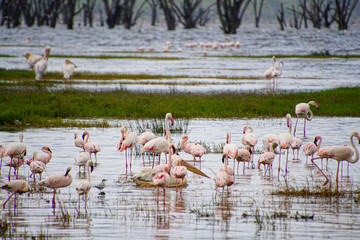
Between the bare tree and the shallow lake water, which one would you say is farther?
the bare tree

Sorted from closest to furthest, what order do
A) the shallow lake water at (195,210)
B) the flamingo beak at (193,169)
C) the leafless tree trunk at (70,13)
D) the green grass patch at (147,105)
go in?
1. the shallow lake water at (195,210)
2. the flamingo beak at (193,169)
3. the green grass patch at (147,105)
4. the leafless tree trunk at (70,13)

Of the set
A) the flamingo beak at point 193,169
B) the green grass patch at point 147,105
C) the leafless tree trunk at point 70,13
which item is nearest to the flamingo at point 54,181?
the flamingo beak at point 193,169

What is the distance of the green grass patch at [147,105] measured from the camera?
52.9 feet

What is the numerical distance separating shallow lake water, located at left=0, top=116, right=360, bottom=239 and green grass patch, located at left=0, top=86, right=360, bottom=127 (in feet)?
19.1

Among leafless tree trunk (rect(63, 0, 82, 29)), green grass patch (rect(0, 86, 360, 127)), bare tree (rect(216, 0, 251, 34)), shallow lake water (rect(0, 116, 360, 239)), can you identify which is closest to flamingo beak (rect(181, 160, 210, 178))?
shallow lake water (rect(0, 116, 360, 239))

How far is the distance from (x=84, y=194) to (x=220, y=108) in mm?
10525

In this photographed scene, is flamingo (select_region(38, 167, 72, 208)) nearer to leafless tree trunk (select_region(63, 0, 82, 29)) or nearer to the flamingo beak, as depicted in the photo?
the flamingo beak

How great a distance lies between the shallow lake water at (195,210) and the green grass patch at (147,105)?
581cm

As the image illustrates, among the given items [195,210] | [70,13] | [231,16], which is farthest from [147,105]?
[70,13]

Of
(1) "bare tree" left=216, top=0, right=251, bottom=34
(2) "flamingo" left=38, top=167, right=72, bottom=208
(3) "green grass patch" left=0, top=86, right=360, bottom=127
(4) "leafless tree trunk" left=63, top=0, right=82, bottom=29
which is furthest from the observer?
(4) "leafless tree trunk" left=63, top=0, right=82, bottom=29

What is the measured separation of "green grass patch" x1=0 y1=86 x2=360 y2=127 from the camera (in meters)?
16.1

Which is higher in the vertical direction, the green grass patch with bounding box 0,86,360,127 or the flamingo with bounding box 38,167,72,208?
the green grass patch with bounding box 0,86,360,127

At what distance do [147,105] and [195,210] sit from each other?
35.5ft

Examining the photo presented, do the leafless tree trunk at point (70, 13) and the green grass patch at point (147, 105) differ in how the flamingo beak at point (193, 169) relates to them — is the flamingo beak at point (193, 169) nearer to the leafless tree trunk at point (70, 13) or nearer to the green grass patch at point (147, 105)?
the green grass patch at point (147, 105)
